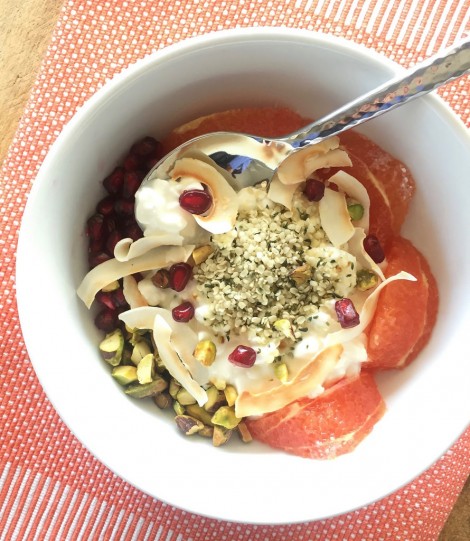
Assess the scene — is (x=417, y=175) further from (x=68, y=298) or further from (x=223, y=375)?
(x=68, y=298)

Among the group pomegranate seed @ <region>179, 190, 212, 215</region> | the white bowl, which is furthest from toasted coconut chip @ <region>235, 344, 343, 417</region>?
pomegranate seed @ <region>179, 190, 212, 215</region>

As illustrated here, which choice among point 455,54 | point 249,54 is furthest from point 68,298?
point 455,54

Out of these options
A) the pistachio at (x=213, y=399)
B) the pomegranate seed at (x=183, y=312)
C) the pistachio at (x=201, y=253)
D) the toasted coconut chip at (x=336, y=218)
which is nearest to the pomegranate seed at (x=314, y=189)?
the toasted coconut chip at (x=336, y=218)

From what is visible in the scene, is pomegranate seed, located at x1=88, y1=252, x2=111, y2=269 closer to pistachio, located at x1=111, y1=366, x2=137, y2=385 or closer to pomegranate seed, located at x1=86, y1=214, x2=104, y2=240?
pomegranate seed, located at x1=86, y1=214, x2=104, y2=240

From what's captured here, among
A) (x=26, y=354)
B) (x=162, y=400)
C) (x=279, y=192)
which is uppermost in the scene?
(x=279, y=192)

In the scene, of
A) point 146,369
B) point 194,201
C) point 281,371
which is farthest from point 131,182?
point 281,371

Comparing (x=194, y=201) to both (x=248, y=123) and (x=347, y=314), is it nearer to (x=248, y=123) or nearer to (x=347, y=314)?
(x=248, y=123)
